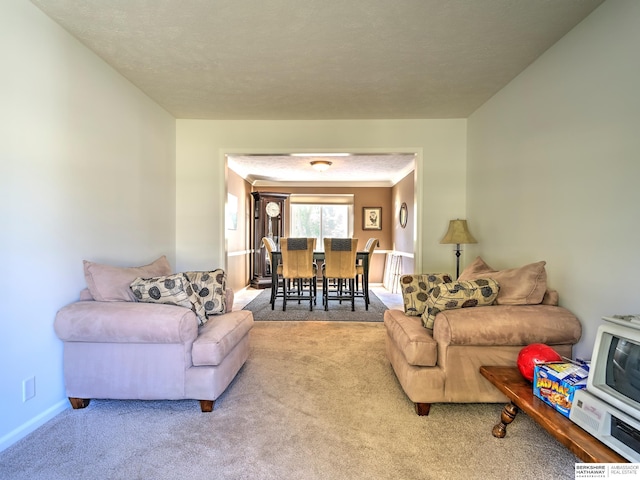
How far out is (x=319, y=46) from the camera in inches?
92.3

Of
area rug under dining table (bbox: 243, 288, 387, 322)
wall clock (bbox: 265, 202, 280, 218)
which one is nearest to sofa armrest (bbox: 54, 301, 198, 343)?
area rug under dining table (bbox: 243, 288, 387, 322)

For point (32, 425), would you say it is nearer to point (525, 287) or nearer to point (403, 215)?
point (525, 287)

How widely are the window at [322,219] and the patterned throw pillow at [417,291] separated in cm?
503

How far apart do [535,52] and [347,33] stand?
4.89ft

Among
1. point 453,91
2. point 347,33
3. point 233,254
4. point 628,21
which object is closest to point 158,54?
point 347,33

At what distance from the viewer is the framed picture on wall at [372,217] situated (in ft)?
24.9

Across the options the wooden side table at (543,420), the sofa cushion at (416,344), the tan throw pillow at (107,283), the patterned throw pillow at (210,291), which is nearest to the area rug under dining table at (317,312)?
the patterned throw pillow at (210,291)

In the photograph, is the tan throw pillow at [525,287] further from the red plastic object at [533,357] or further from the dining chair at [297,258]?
the dining chair at [297,258]

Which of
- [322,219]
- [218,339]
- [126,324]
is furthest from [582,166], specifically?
[322,219]

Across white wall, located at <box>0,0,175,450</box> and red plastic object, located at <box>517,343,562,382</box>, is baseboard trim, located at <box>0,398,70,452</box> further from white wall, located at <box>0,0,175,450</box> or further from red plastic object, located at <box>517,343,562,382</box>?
red plastic object, located at <box>517,343,562,382</box>

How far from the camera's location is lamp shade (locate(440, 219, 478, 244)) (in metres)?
3.48

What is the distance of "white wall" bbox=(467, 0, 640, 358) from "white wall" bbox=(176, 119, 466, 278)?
0.86 m

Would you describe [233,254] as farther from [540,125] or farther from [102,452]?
[540,125]

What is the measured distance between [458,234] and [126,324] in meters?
3.20
